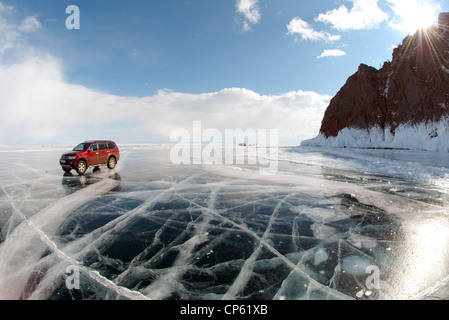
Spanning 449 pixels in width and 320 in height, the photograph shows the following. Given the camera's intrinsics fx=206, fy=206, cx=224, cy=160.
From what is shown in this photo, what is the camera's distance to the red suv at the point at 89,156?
39.1 ft

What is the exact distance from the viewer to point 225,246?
4020mm

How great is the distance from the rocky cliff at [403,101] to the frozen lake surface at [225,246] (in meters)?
41.7

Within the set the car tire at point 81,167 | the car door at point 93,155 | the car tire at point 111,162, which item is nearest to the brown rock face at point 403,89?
the car tire at point 111,162

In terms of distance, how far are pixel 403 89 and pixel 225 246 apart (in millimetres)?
60817

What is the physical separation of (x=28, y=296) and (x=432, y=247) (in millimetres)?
6797

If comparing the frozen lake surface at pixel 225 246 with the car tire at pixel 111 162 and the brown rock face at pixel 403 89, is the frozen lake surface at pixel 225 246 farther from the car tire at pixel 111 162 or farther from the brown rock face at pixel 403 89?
the brown rock face at pixel 403 89

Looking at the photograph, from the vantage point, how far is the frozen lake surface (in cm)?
292

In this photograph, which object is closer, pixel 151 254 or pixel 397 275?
pixel 397 275

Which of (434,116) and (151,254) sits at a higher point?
(434,116)

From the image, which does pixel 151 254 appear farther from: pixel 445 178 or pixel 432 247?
pixel 445 178

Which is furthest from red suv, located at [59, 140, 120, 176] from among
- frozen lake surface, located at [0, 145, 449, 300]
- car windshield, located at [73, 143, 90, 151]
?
frozen lake surface, located at [0, 145, 449, 300]
